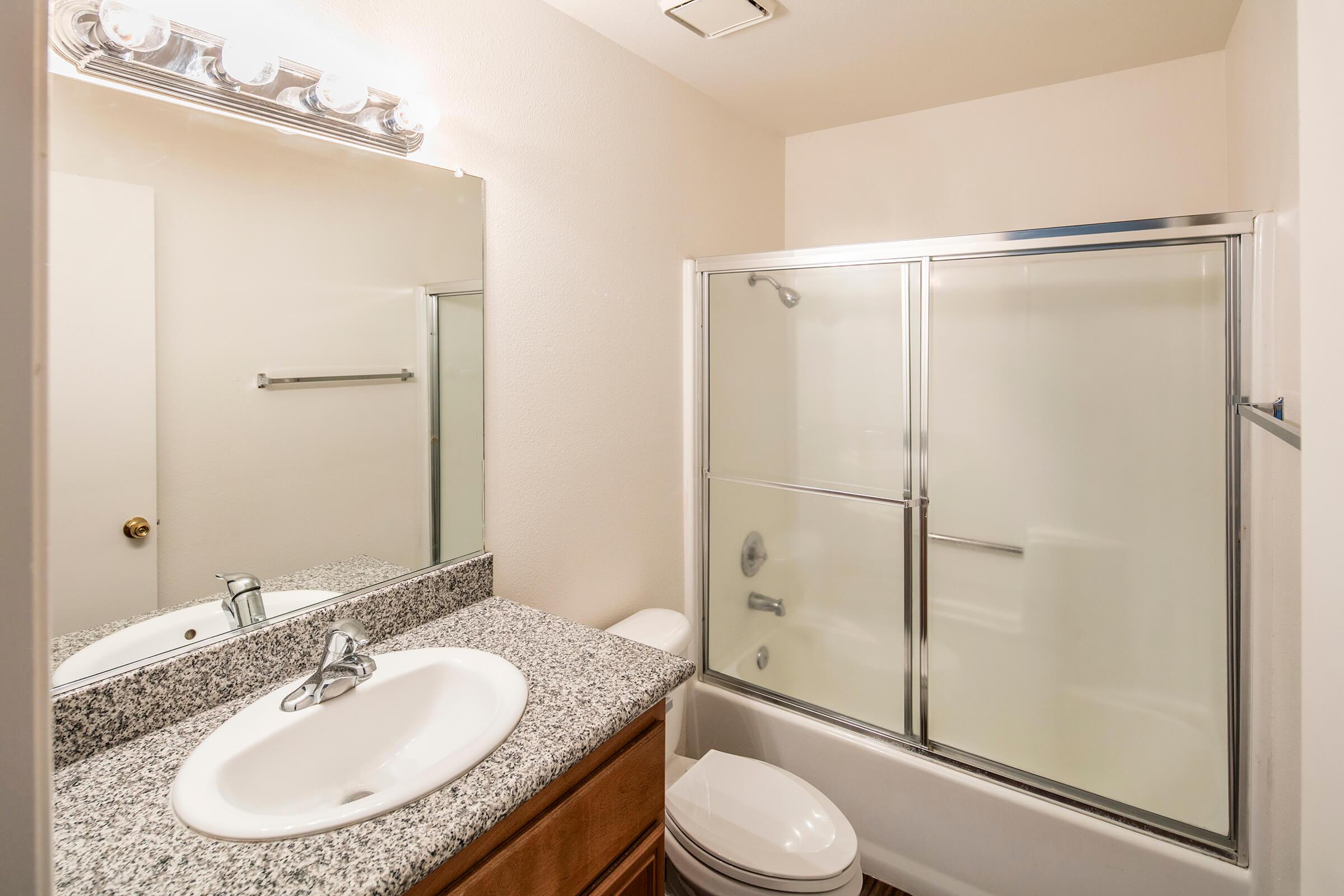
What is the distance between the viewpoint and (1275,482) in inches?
52.4

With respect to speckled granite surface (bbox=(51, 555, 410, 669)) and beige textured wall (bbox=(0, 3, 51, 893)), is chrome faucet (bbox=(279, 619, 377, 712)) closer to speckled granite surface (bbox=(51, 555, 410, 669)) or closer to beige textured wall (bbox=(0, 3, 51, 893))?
speckled granite surface (bbox=(51, 555, 410, 669))

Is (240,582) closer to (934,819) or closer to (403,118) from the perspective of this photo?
(403,118)

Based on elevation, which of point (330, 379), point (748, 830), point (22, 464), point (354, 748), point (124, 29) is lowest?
point (748, 830)

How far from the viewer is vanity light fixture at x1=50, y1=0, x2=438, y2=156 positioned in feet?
3.06

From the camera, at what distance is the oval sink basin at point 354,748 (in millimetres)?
800

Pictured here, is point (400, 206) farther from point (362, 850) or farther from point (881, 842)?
point (881, 842)

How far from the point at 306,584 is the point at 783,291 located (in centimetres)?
157

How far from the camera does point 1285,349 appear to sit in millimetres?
1307

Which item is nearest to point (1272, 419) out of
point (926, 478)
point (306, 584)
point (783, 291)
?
point (926, 478)

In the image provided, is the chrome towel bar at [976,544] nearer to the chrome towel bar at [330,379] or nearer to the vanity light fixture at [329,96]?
the chrome towel bar at [330,379]

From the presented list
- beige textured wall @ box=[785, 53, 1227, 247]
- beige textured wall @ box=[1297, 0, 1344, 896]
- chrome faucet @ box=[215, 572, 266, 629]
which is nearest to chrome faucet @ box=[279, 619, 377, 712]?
chrome faucet @ box=[215, 572, 266, 629]

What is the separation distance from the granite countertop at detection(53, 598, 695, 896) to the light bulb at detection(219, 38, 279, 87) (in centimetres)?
102

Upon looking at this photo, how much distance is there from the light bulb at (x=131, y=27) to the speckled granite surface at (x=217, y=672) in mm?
912

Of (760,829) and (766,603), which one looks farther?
(766,603)
